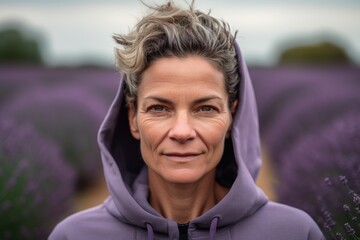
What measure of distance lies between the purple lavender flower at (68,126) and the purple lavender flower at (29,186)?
106 inches

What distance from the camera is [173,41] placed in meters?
2.66

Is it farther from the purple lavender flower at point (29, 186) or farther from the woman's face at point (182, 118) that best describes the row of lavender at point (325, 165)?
the purple lavender flower at point (29, 186)

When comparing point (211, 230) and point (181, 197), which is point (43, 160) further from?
point (211, 230)

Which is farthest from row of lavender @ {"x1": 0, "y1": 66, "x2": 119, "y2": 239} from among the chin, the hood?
the chin

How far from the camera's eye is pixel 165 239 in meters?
2.76

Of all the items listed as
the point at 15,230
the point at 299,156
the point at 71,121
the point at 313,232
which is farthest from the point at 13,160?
the point at 71,121

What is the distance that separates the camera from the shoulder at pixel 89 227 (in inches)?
111

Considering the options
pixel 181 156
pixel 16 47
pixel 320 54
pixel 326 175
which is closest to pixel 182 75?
pixel 181 156

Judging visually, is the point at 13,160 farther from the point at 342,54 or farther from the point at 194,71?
the point at 342,54

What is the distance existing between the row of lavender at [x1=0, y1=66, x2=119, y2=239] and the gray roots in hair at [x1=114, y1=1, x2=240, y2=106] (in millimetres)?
2119

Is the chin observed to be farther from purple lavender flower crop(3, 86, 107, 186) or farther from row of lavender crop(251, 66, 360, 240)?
purple lavender flower crop(3, 86, 107, 186)

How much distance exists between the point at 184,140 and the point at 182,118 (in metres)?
0.09

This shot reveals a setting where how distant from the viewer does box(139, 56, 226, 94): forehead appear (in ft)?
8.70

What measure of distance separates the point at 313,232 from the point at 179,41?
40.3 inches
